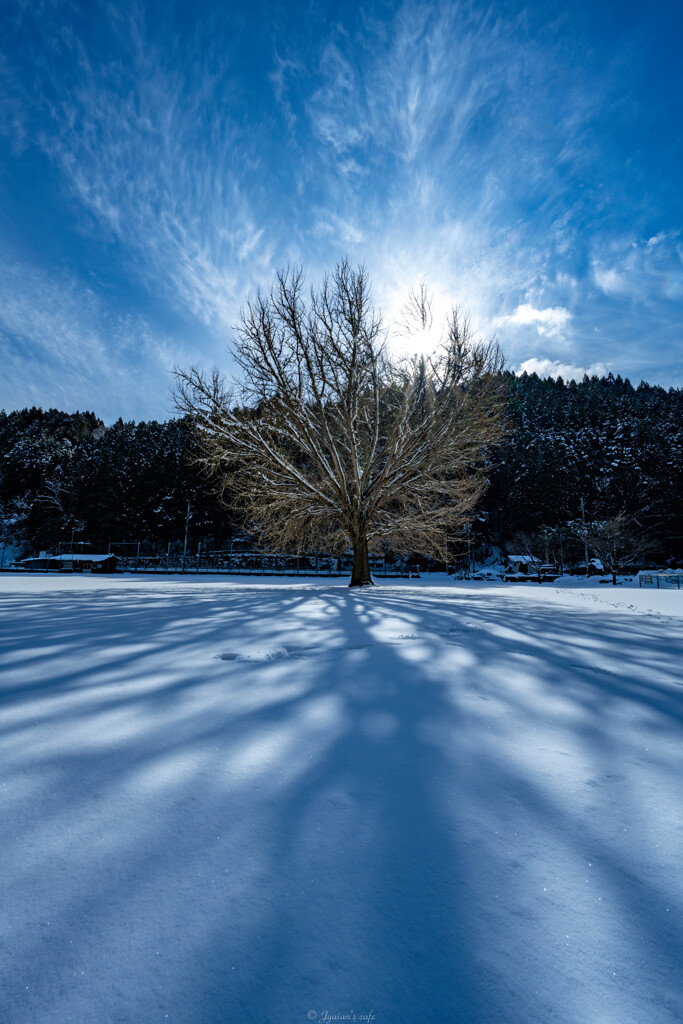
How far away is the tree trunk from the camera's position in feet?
43.5

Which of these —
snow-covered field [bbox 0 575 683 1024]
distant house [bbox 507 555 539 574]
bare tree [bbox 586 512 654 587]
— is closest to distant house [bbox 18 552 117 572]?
distant house [bbox 507 555 539 574]

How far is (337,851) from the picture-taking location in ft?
3.79

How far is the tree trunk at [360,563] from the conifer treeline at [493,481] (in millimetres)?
42053

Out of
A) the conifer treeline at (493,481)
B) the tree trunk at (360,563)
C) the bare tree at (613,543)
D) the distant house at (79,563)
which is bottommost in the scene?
the distant house at (79,563)

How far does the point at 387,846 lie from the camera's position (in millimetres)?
1192

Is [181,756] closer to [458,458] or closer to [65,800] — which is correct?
[65,800]

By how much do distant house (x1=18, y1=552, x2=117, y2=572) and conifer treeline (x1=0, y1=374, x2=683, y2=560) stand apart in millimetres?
12203

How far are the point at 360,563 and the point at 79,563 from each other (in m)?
33.4

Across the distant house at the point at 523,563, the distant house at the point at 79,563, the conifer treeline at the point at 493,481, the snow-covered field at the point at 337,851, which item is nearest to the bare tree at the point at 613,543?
the distant house at the point at 523,563

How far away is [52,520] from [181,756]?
70.9 m

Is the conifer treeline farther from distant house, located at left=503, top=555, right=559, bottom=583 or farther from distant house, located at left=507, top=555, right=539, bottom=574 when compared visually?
distant house, located at left=503, top=555, right=559, bottom=583

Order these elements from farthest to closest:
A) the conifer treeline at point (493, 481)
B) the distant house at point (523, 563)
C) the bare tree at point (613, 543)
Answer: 1. the conifer treeline at point (493, 481)
2. the distant house at point (523, 563)
3. the bare tree at point (613, 543)

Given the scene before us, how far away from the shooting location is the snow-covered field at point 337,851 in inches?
31.2

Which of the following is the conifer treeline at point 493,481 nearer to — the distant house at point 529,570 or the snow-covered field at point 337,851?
the distant house at point 529,570
